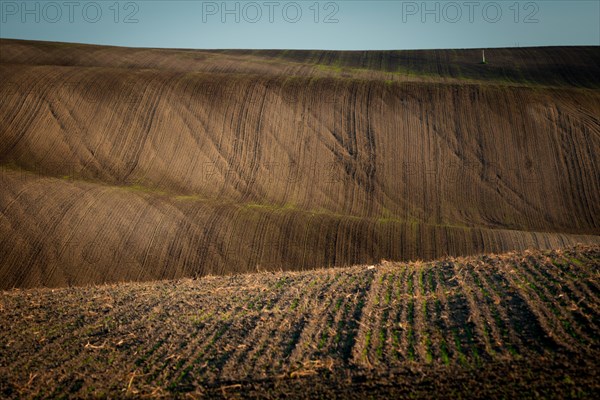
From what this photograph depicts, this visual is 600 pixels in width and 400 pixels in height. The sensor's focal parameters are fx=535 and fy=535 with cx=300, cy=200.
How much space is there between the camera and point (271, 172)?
3209cm

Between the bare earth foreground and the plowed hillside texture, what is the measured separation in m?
9.73

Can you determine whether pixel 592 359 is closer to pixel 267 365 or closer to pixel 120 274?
pixel 267 365

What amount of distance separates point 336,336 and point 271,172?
2291 cm

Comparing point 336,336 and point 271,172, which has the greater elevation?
point 336,336

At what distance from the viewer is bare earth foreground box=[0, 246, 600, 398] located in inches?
316

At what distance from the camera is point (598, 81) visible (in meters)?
53.8

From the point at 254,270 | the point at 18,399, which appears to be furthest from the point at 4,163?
the point at 18,399

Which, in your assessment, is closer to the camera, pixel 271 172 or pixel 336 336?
pixel 336 336

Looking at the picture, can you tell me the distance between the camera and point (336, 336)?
9.68m

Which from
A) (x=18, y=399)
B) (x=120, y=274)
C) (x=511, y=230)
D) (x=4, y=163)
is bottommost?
(x=511, y=230)

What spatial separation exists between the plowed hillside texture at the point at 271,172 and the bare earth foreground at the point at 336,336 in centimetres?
973

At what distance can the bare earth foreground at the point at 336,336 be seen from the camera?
8.04 metres

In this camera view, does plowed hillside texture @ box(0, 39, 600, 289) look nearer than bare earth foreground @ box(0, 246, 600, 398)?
No

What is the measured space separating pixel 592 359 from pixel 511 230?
67.6ft
